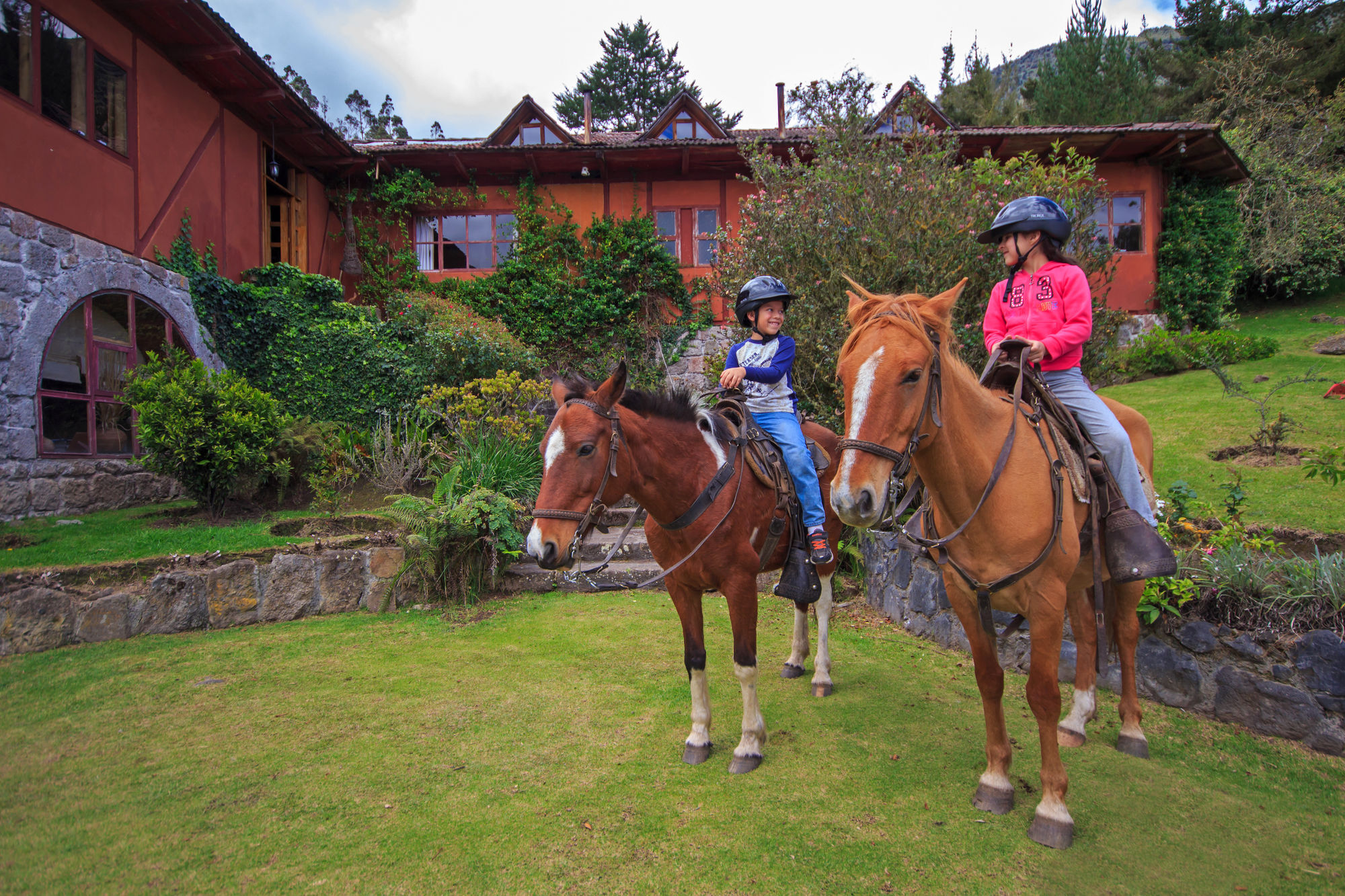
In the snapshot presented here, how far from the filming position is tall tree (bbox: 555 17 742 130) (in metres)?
35.0

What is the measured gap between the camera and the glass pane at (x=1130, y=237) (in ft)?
52.9

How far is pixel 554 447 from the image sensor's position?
9.77 feet

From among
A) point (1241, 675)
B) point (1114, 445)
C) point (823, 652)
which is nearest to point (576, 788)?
point (823, 652)

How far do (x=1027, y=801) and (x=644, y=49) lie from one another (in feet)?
137

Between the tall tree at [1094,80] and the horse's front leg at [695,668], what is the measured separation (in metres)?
27.2

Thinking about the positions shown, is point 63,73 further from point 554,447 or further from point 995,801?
point 995,801

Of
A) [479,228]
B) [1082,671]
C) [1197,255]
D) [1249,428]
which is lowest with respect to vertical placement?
[1082,671]

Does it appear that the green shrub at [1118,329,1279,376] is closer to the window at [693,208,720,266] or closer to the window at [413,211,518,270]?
the window at [693,208,720,266]

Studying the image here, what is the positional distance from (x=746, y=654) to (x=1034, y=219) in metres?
2.85

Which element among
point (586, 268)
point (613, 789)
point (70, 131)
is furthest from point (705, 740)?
point (586, 268)

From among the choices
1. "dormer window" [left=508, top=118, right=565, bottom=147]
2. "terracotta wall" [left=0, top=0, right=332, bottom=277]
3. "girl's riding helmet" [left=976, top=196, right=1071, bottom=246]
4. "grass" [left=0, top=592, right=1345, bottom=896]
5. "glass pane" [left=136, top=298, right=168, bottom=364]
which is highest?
"dormer window" [left=508, top=118, right=565, bottom=147]

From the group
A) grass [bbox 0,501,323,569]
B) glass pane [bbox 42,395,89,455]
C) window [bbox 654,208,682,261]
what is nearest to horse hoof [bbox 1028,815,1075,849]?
grass [bbox 0,501,323,569]

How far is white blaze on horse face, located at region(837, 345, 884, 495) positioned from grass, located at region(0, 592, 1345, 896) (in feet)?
5.77

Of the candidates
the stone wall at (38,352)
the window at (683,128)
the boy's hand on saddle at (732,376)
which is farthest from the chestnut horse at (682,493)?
the window at (683,128)
